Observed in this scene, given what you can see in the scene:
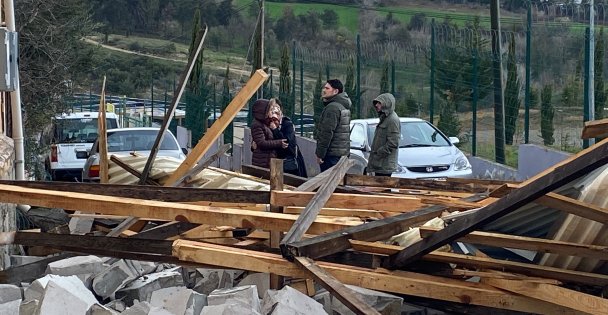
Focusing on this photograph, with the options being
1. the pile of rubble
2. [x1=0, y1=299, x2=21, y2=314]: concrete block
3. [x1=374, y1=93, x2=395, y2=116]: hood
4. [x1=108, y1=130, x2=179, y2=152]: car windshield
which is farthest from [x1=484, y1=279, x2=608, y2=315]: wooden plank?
[x1=108, y1=130, x2=179, y2=152]: car windshield

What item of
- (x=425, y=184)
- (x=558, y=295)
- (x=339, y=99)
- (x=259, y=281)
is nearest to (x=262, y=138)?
(x=339, y=99)

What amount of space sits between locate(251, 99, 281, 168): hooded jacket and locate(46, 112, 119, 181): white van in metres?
8.61

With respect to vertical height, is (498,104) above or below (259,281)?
above

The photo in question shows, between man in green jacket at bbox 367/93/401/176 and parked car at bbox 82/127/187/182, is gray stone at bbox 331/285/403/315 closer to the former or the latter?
man in green jacket at bbox 367/93/401/176

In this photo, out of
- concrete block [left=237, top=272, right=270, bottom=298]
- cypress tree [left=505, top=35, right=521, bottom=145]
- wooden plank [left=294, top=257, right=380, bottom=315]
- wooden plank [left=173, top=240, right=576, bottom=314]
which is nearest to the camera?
wooden plank [left=294, top=257, right=380, bottom=315]

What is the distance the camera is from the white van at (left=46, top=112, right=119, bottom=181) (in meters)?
19.5

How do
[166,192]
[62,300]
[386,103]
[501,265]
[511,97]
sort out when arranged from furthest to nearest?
[511,97], [386,103], [166,192], [501,265], [62,300]

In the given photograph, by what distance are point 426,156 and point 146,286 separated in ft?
32.1

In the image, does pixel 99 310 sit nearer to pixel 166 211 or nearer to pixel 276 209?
pixel 166 211

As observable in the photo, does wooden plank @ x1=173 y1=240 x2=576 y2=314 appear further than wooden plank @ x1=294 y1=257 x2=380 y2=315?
Yes

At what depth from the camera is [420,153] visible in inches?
610

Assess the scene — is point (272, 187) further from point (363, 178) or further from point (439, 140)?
point (439, 140)

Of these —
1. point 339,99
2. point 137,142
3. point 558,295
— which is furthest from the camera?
point 137,142

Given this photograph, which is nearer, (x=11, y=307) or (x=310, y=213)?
(x=310, y=213)
